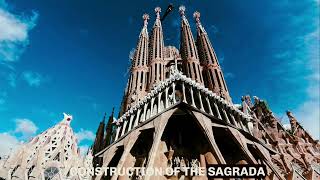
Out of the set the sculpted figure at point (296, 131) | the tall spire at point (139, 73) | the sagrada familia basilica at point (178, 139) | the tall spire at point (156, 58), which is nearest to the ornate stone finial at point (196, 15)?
the tall spire at point (156, 58)

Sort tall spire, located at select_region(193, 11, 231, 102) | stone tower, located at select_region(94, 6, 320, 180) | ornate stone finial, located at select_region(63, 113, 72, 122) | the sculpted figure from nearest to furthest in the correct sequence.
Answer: ornate stone finial, located at select_region(63, 113, 72, 122), stone tower, located at select_region(94, 6, 320, 180), the sculpted figure, tall spire, located at select_region(193, 11, 231, 102)

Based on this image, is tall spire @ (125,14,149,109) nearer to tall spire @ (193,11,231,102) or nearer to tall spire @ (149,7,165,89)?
tall spire @ (149,7,165,89)

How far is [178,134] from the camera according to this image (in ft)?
70.5

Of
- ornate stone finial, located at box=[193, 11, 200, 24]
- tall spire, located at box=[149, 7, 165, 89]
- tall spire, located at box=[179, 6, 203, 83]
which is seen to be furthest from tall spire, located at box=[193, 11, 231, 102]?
tall spire, located at box=[149, 7, 165, 89]

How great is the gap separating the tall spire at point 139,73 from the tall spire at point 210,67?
25.1ft

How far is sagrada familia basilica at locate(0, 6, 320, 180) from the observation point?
15.5m

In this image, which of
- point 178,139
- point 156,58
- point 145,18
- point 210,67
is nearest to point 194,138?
point 178,139

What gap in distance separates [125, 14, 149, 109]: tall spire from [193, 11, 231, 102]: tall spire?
25.1ft

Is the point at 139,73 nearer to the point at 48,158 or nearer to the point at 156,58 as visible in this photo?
the point at 156,58

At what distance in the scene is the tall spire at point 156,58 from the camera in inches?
1256

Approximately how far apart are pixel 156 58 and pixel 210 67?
7085mm

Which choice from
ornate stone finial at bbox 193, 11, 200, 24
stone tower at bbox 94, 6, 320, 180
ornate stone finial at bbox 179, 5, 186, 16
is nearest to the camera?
stone tower at bbox 94, 6, 320, 180

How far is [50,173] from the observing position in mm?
15289

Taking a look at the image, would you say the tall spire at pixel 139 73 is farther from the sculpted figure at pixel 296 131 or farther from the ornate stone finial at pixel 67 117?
the sculpted figure at pixel 296 131
